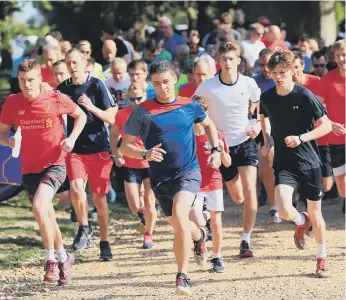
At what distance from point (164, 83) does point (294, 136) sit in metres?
1.44

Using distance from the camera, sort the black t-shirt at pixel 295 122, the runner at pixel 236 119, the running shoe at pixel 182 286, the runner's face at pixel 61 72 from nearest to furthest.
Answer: the running shoe at pixel 182 286, the black t-shirt at pixel 295 122, the runner at pixel 236 119, the runner's face at pixel 61 72

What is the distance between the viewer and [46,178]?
10.0 meters

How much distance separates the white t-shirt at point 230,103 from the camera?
11297 mm

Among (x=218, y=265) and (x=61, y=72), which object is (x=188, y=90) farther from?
(x=218, y=265)

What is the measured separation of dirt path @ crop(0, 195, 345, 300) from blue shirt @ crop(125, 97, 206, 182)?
3.78ft

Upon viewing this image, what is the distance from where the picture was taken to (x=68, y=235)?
515 inches

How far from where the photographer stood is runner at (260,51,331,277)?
10156mm

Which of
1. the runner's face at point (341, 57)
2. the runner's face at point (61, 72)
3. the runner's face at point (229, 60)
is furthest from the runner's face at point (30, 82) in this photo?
the runner's face at point (341, 57)

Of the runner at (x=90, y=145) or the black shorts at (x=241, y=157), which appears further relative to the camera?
the runner at (x=90, y=145)

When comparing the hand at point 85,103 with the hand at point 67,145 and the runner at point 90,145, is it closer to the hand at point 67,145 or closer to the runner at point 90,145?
the runner at point 90,145

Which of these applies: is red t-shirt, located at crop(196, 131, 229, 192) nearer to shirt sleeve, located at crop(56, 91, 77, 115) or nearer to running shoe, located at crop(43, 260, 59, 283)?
shirt sleeve, located at crop(56, 91, 77, 115)

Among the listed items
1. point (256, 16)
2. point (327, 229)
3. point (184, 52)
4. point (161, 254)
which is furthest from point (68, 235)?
point (256, 16)

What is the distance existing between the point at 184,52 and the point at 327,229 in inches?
226

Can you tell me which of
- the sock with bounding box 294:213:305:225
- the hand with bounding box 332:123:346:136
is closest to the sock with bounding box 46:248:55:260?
the sock with bounding box 294:213:305:225
